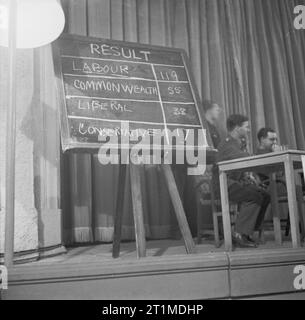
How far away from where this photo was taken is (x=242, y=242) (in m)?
2.88

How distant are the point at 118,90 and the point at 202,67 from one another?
1.96 meters

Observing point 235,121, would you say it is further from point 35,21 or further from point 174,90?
point 35,21

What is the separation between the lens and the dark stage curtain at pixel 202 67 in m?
3.36

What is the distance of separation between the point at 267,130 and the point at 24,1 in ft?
8.23

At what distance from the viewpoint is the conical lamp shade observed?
6.46 feet

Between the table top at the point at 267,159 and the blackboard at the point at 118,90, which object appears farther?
the table top at the point at 267,159

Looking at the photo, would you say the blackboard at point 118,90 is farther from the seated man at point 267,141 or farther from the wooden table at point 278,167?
the seated man at point 267,141

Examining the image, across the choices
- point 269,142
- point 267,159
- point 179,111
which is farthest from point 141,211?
point 269,142

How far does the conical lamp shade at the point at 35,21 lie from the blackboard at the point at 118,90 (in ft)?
0.81

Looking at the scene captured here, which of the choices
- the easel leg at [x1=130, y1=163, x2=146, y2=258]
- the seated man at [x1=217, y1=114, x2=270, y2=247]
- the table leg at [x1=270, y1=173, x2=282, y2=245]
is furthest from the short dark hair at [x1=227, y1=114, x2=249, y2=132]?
the easel leg at [x1=130, y1=163, x2=146, y2=258]

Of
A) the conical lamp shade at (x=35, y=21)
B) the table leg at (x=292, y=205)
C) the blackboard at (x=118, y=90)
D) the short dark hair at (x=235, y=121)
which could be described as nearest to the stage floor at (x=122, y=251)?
the table leg at (x=292, y=205)

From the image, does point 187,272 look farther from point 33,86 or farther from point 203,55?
point 203,55

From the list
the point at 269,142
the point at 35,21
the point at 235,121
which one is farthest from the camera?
the point at 269,142

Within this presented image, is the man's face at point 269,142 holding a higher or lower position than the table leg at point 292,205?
higher
